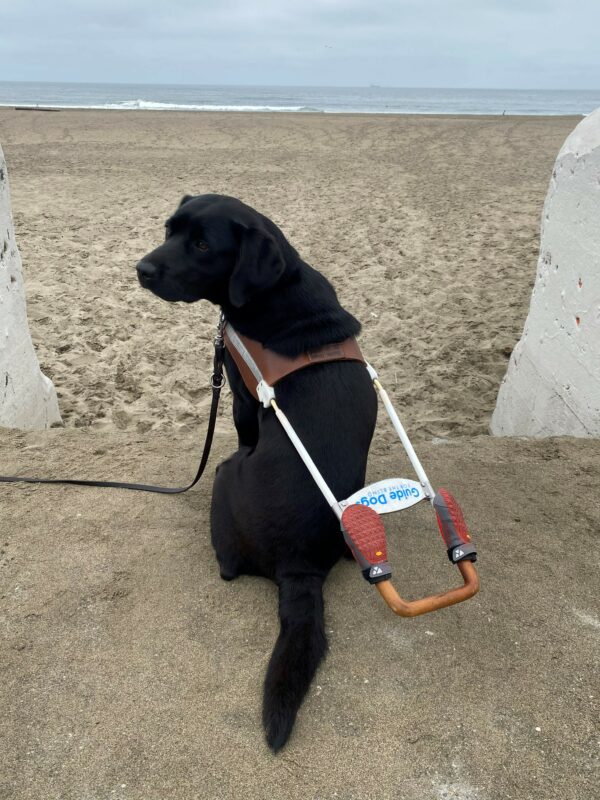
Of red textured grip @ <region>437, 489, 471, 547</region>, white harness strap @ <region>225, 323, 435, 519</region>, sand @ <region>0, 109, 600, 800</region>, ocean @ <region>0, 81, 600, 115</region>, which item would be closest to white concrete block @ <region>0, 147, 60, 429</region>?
sand @ <region>0, 109, 600, 800</region>

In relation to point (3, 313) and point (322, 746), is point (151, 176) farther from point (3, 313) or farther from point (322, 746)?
point (322, 746)

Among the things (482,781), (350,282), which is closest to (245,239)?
(482,781)

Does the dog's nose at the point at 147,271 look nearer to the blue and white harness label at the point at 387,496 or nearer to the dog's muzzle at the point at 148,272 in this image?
the dog's muzzle at the point at 148,272

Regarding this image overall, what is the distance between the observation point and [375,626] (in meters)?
2.32

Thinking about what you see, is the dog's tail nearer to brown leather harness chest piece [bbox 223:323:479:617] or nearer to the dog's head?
brown leather harness chest piece [bbox 223:323:479:617]

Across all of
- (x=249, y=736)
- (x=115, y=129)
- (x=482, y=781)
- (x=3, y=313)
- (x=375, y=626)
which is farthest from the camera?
(x=115, y=129)

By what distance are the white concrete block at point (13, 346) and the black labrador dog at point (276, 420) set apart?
59.6 inches

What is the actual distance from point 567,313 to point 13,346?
3.24m

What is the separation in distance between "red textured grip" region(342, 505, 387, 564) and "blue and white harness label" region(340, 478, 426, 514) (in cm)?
4

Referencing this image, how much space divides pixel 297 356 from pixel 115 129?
1862 cm

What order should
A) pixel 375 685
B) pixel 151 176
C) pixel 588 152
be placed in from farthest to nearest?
1. pixel 151 176
2. pixel 588 152
3. pixel 375 685

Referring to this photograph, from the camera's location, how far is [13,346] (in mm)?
3912

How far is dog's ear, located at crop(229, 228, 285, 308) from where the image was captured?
2559 millimetres

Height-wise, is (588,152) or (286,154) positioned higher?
(588,152)
